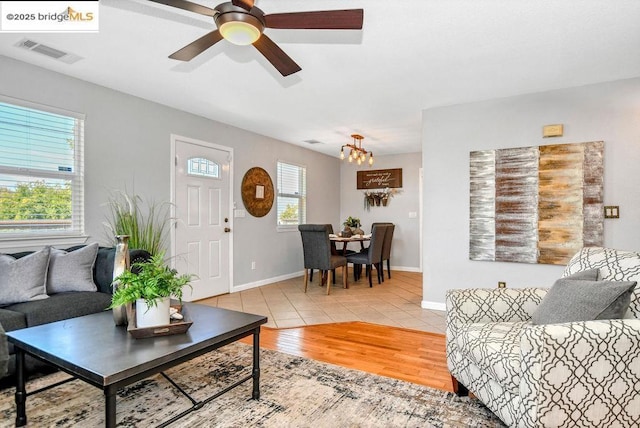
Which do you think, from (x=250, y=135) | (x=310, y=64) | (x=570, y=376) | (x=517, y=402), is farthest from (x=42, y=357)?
(x=250, y=135)

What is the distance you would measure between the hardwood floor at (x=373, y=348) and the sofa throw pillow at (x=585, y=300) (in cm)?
79

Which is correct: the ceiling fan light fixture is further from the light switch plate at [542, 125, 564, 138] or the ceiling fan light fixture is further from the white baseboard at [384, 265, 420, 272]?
the white baseboard at [384, 265, 420, 272]

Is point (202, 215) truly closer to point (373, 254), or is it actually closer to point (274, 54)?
point (373, 254)

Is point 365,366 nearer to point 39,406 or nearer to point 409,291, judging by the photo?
point 39,406

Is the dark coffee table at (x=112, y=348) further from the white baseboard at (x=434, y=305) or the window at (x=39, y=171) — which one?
the white baseboard at (x=434, y=305)

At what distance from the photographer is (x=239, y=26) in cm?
179

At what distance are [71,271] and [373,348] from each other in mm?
2398

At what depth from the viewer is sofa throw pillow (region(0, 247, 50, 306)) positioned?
2.41 meters

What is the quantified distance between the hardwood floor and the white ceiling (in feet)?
7.44

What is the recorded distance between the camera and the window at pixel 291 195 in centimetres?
602

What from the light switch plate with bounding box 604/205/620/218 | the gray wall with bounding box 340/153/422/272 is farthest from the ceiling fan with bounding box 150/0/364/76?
the gray wall with bounding box 340/153/422/272

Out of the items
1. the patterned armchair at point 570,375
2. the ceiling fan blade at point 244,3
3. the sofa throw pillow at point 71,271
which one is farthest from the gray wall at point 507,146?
the sofa throw pillow at point 71,271

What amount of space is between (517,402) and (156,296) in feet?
5.49

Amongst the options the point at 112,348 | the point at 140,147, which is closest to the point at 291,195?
the point at 140,147
